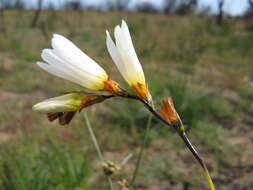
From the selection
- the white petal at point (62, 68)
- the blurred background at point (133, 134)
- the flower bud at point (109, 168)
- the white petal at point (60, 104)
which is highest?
the white petal at point (62, 68)

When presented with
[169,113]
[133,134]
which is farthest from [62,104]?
[133,134]

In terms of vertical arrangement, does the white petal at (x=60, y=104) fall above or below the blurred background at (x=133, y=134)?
above

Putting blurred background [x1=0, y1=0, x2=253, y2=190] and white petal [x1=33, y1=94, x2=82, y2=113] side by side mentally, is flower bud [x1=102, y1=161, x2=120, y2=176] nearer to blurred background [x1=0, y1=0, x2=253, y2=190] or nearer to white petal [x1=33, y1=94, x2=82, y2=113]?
white petal [x1=33, y1=94, x2=82, y2=113]

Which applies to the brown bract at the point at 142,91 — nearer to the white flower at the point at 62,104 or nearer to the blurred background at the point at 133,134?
the white flower at the point at 62,104

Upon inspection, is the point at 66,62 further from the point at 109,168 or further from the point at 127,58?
the point at 109,168

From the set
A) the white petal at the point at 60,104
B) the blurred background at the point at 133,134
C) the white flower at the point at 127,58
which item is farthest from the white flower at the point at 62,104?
the blurred background at the point at 133,134

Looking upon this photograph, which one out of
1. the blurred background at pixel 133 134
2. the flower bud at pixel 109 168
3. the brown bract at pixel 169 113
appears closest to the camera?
the brown bract at pixel 169 113

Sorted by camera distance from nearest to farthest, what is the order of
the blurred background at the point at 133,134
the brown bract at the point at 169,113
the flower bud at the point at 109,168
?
the brown bract at the point at 169,113 < the flower bud at the point at 109,168 < the blurred background at the point at 133,134
